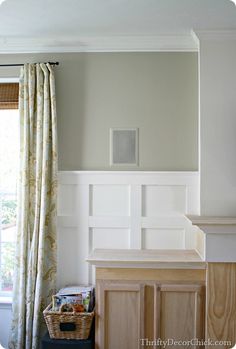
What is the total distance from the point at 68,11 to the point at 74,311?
2.10 meters

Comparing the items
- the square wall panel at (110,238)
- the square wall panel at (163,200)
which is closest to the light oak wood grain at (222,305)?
the square wall panel at (163,200)

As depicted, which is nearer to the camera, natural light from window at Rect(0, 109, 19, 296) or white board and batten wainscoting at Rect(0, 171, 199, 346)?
white board and batten wainscoting at Rect(0, 171, 199, 346)

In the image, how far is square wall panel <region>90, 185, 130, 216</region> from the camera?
2752mm

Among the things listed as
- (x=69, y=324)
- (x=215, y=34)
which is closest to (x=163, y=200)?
(x=69, y=324)

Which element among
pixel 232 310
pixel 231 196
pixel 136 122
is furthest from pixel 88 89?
pixel 232 310

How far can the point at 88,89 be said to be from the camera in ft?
9.15

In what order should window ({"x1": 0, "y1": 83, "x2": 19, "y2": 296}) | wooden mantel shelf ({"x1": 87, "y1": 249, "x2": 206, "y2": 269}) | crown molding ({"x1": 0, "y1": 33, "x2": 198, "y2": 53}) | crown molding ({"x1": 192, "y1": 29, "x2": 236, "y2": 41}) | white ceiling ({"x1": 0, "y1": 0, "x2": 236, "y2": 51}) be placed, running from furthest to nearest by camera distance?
window ({"x1": 0, "y1": 83, "x2": 19, "y2": 296}) → crown molding ({"x1": 0, "y1": 33, "x2": 198, "y2": 53}) → crown molding ({"x1": 192, "y1": 29, "x2": 236, "y2": 41}) → wooden mantel shelf ({"x1": 87, "y1": 249, "x2": 206, "y2": 269}) → white ceiling ({"x1": 0, "y1": 0, "x2": 236, "y2": 51})

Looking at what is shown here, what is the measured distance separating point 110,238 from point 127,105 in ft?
3.66

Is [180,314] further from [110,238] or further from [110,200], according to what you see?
[110,200]

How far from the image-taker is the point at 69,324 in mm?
2328

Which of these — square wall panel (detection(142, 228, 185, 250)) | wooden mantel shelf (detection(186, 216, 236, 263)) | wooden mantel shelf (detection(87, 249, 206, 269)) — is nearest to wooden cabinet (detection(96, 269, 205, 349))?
wooden mantel shelf (detection(87, 249, 206, 269))

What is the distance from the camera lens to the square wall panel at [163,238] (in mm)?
2721

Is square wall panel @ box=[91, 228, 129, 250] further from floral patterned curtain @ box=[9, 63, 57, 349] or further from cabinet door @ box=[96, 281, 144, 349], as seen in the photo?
cabinet door @ box=[96, 281, 144, 349]

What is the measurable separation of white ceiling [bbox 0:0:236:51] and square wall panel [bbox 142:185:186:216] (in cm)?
124
